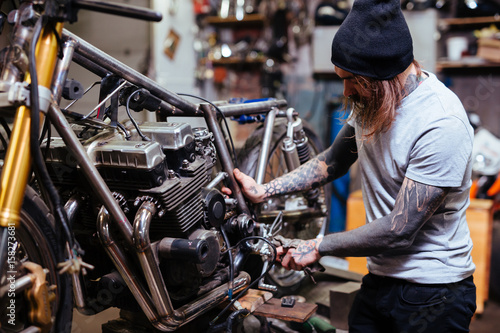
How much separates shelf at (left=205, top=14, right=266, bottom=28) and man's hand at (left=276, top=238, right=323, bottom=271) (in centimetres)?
365

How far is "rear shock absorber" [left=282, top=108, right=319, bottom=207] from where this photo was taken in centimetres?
236

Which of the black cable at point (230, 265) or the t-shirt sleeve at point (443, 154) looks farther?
the black cable at point (230, 265)

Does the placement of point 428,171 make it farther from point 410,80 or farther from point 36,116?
point 36,116

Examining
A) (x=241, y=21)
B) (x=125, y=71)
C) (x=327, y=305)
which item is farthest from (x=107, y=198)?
(x=241, y=21)

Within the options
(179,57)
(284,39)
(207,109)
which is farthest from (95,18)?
A: (284,39)

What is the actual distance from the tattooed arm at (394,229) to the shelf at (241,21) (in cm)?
371

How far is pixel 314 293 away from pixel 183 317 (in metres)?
1.23

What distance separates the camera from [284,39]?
16.2 feet

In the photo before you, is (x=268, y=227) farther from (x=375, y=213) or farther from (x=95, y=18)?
(x=95, y=18)

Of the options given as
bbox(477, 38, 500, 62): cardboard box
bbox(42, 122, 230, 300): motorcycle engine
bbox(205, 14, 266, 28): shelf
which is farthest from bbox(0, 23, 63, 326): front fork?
bbox(205, 14, 266, 28): shelf

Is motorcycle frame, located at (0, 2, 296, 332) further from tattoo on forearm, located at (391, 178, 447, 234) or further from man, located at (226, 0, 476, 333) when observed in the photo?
tattoo on forearm, located at (391, 178, 447, 234)

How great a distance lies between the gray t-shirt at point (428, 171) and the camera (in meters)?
1.41

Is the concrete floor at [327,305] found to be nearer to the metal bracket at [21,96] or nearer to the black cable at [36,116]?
the black cable at [36,116]

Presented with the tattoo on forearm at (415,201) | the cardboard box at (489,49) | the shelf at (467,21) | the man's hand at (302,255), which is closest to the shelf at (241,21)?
the shelf at (467,21)
